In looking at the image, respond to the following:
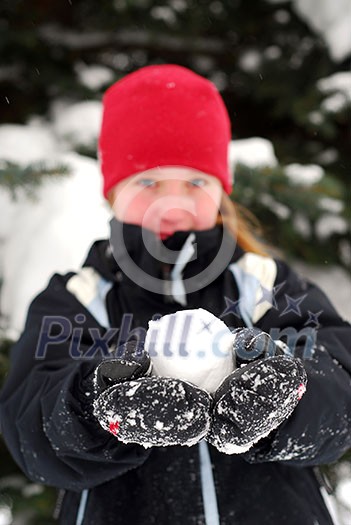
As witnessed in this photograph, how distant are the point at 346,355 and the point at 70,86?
1.91 m

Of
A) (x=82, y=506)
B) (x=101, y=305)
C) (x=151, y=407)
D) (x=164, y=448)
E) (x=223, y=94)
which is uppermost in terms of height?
(x=151, y=407)

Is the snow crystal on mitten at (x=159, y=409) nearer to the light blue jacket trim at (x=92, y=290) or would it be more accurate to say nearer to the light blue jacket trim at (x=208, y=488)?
the light blue jacket trim at (x=208, y=488)

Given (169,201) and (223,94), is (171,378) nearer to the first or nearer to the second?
(169,201)

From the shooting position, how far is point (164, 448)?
118 centimetres

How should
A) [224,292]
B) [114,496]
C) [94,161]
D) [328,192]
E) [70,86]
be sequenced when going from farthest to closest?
[70,86], [94,161], [328,192], [224,292], [114,496]

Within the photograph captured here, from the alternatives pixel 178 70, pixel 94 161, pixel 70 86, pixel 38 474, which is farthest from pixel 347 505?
pixel 70 86

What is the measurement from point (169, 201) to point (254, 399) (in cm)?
56

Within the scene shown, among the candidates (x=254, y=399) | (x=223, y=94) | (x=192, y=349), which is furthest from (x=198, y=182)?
(x=223, y=94)

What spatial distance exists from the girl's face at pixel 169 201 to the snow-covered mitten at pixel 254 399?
470mm

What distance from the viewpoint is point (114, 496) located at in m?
1.16

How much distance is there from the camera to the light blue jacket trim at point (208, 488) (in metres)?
1.11

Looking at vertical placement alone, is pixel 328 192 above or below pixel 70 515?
above

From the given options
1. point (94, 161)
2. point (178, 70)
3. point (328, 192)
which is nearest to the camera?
point (178, 70)

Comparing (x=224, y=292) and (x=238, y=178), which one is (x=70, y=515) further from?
(x=238, y=178)
